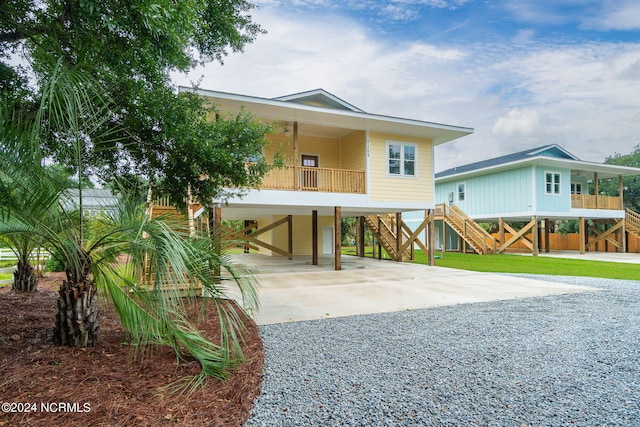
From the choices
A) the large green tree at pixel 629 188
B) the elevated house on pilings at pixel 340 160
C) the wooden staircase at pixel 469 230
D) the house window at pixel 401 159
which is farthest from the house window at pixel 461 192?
the large green tree at pixel 629 188

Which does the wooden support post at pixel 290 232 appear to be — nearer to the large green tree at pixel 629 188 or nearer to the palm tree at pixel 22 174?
the palm tree at pixel 22 174

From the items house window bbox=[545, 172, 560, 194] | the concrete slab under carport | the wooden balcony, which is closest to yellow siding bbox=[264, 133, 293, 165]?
the concrete slab under carport

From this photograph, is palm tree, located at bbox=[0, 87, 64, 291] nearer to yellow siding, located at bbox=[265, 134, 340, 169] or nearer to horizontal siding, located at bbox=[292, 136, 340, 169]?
yellow siding, located at bbox=[265, 134, 340, 169]

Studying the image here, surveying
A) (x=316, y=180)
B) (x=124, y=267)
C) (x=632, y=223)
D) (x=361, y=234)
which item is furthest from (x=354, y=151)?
(x=632, y=223)

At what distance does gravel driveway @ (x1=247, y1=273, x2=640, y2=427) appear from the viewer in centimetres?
259

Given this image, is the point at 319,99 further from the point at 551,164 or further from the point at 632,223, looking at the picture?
the point at 632,223

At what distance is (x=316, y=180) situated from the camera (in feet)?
40.3

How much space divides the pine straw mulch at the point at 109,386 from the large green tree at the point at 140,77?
2.06 metres

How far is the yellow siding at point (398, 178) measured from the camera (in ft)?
41.4

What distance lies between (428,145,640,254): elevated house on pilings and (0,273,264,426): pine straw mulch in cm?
1863

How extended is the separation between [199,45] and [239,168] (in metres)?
2.94

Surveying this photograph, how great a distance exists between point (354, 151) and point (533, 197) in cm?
1103

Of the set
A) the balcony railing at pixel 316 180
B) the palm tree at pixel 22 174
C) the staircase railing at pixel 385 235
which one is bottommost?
the staircase railing at pixel 385 235

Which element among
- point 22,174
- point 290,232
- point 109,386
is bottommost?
point 109,386
